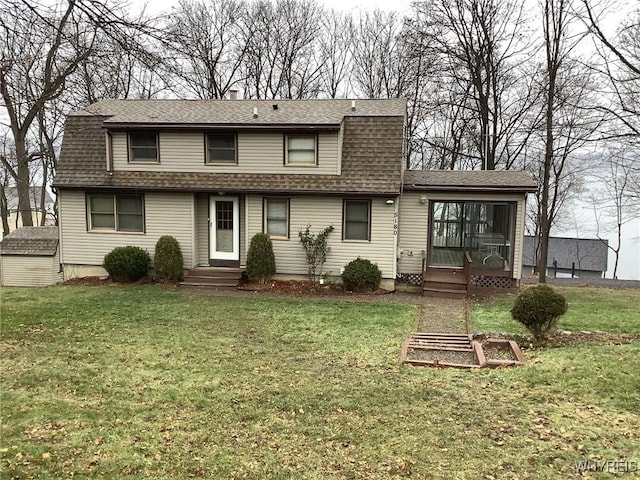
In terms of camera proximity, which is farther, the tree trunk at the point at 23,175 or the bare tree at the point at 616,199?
the bare tree at the point at 616,199

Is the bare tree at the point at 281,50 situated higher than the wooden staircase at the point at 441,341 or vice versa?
the bare tree at the point at 281,50

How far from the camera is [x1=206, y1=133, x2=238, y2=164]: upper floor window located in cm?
1372

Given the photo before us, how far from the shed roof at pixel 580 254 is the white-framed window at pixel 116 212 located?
122ft

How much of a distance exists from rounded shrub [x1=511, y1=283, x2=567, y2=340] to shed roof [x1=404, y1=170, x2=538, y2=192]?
5996 millimetres

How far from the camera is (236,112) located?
14523 millimetres

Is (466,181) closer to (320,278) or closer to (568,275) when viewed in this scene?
(320,278)

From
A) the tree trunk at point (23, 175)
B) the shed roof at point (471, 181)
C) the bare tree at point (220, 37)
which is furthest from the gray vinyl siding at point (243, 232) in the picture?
the bare tree at point (220, 37)

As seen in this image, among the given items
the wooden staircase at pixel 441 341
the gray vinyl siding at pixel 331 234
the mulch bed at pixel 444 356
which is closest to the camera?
the mulch bed at pixel 444 356

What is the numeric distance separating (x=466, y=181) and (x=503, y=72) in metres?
11.0

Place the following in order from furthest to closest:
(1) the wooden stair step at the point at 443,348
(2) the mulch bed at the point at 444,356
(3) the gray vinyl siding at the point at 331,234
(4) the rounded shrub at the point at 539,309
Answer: (3) the gray vinyl siding at the point at 331,234 < (1) the wooden stair step at the point at 443,348 < (4) the rounded shrub at the point at 539,309 < (2) the mulch bed at the point at 444,356

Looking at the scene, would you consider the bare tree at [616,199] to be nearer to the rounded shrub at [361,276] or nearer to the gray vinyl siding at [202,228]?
the rounded shrub at [361,276]

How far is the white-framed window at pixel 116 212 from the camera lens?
46.2ft

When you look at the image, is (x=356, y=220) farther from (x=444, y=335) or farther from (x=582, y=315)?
(x=582, y=315)

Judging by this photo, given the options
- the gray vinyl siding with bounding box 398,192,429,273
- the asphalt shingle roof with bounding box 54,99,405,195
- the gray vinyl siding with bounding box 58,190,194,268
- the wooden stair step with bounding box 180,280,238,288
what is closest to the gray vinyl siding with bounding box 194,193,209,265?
the gray vinyl siding with bounding box 58,190,194,268
